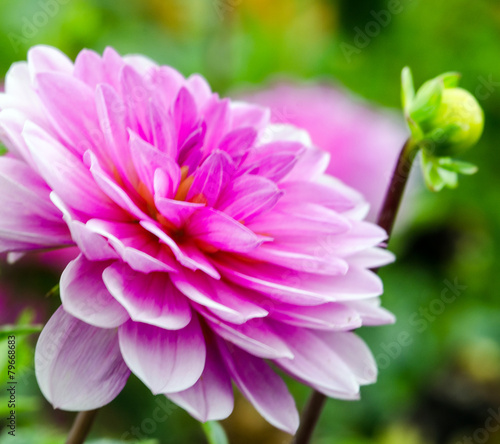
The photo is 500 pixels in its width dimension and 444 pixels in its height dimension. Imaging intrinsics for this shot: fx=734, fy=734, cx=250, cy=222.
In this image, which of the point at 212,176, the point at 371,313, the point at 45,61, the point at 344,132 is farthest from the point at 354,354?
the point at 344,132

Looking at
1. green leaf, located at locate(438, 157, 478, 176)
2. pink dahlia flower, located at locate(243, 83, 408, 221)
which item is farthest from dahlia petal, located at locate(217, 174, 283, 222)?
pink dahlia flower, located at locate(243, 83, 408, 221)

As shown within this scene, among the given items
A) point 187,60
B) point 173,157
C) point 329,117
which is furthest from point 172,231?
point 187,60

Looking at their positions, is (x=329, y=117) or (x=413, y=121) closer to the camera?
(x=413, y=121)

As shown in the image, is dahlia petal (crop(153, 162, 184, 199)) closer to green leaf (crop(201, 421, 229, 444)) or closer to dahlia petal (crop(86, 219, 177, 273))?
dahlia petal (crop(86, 219, 177, 273))

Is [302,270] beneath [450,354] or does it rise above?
above

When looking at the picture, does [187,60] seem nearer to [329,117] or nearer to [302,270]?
[329,117]

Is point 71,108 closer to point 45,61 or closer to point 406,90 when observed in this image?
point 45,61

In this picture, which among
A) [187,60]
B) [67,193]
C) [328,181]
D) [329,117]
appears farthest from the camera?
[187,60]
